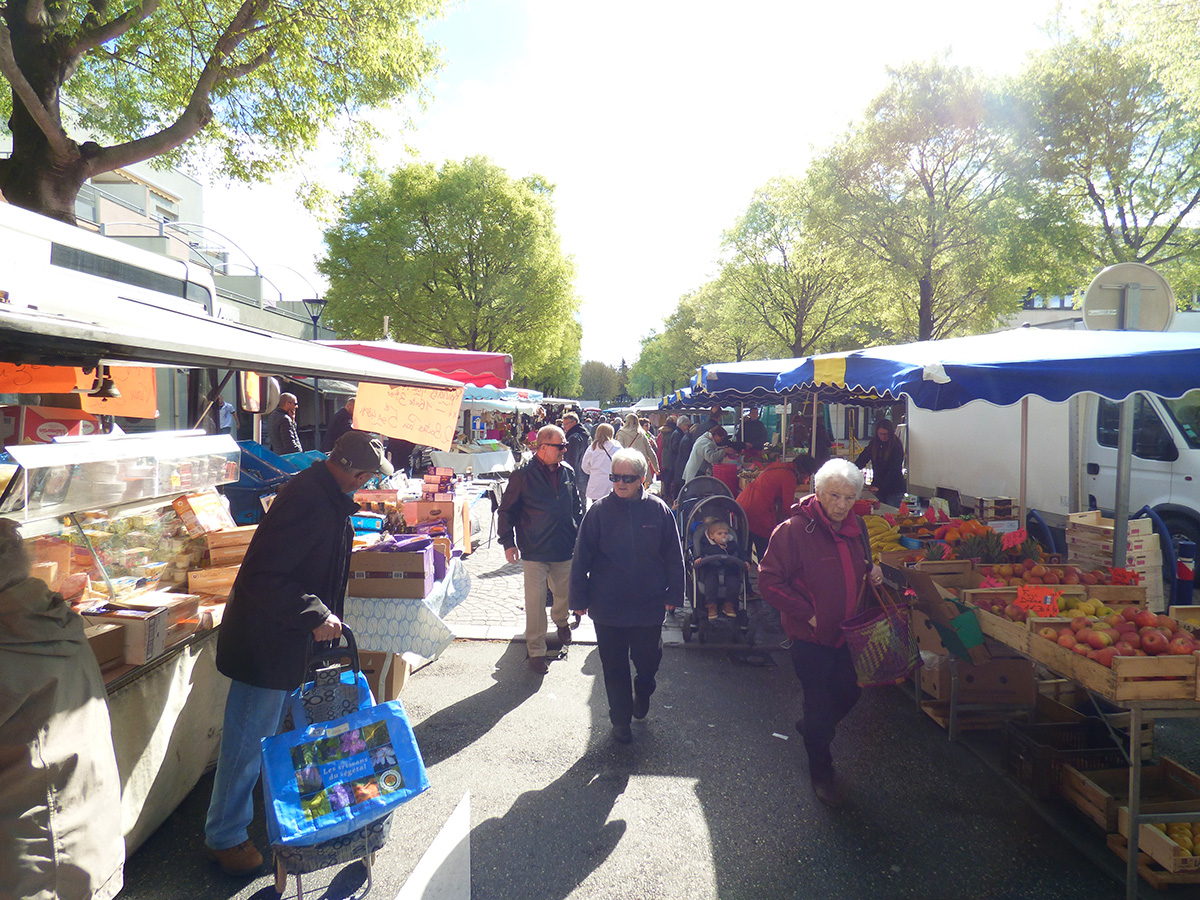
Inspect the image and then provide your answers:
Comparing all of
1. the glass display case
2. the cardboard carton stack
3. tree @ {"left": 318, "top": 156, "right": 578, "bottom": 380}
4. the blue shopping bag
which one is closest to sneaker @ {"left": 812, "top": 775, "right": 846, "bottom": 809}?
the blue shopping bag

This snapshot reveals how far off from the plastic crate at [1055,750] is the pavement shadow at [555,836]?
89.6 inches

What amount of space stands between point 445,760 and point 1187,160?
17731 millimetres

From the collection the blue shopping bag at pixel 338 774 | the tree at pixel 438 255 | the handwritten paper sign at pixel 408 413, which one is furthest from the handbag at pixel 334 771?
the tree at pixel 438 255

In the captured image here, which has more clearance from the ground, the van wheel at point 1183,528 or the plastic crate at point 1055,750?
the van wheel at point 1183,528

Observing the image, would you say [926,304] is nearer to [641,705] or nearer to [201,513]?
[641,705]

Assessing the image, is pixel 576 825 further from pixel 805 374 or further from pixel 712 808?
pixel 805 374

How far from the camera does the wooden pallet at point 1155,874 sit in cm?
287

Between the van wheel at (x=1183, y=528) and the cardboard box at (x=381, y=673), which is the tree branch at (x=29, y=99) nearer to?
the cardboard box at (x=381, y=673)

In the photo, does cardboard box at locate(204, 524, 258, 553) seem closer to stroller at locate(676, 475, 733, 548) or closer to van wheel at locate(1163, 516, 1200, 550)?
stroller at locate(676, 475, 733, 548)

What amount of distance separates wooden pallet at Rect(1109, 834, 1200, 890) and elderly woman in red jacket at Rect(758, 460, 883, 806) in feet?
4.17

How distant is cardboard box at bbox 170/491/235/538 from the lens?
4.13m

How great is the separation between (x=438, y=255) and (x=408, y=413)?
22.4m

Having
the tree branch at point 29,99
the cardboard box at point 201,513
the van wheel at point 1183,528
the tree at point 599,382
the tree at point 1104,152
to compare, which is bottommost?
the van wheel at point 1183,528

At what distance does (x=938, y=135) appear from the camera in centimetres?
1664
